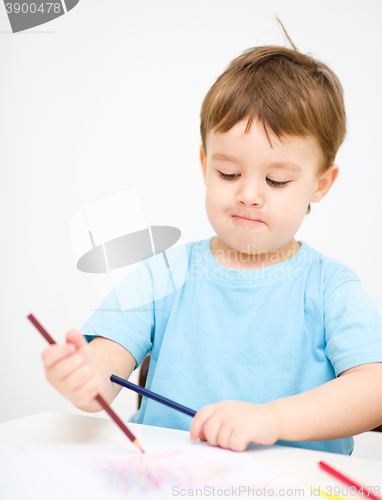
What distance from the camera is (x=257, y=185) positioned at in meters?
0.58

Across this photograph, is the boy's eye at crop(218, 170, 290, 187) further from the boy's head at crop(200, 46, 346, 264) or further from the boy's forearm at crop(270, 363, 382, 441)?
the boy's forearm at crop(270, 363, 382, 441)

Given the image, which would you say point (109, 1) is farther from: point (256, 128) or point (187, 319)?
point (187, 319)

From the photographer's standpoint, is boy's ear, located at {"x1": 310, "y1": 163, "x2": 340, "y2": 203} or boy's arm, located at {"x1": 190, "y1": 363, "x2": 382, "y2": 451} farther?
boy's ear, located at {"x1": 310, "y1": 163, "x2": 340, "y2": 203}

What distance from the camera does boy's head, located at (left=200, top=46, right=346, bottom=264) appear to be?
1.90ft

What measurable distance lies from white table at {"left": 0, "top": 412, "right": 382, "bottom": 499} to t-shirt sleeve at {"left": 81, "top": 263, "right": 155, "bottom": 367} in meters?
0.14

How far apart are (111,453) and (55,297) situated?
0.93 m

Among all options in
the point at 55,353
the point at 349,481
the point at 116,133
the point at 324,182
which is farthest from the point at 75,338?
the point at 116,133

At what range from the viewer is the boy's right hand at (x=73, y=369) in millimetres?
344

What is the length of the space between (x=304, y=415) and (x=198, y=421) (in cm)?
12

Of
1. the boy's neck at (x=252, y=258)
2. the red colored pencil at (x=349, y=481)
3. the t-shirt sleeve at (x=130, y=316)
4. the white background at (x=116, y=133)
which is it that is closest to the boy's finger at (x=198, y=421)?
the red colored pencil at (x=349, y=481)

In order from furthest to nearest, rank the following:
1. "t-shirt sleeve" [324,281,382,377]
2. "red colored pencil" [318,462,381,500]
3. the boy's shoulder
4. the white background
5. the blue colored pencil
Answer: the white background
the boy's shoulder
"t-shirt sleeve" [324,281,382,377]
the blue colored pencil
"red colored pencil" [318,462,381,500]

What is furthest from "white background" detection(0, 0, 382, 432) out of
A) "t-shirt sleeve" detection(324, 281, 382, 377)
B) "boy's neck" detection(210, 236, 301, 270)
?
"t-shirt sleeve" detection(324, 281, 382, 377)

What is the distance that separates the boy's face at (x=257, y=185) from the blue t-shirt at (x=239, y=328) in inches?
2.6

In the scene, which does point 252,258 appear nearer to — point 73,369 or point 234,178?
point 234,178
